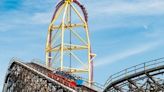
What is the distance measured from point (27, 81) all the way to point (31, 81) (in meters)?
1.20

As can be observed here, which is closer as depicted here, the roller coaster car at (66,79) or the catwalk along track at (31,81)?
the catwalk along track at (31,81)

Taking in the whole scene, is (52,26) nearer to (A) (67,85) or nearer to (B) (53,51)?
(B) (53,51)

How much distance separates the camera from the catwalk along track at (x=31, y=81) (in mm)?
51031

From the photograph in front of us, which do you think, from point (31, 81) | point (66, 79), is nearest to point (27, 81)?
point (31, 81)

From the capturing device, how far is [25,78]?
188ft

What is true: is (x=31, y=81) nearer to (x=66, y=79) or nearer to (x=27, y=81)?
(x=27, y=81)

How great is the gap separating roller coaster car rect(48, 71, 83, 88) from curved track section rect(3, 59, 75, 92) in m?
1.27

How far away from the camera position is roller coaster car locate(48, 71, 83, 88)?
52.6 m

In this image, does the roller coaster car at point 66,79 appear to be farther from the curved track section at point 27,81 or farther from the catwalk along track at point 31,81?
the curved track section at point 27,81

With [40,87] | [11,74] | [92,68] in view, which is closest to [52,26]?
[92,68]

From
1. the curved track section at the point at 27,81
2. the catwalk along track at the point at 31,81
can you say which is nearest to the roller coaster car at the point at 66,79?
the catwalk along track at the point at 31,81

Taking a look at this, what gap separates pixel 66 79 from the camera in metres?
54.7

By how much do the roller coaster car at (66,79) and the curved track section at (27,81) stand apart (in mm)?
1269

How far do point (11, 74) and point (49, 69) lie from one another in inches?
193
